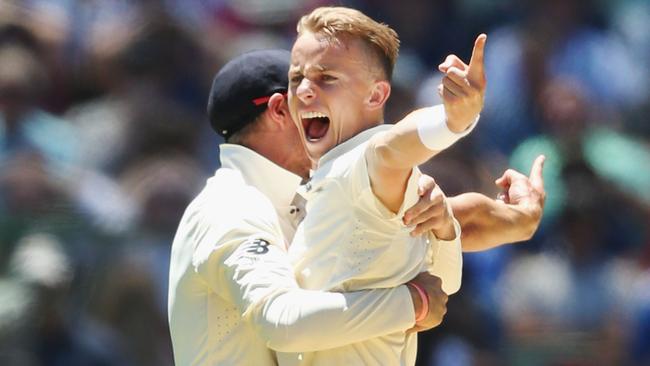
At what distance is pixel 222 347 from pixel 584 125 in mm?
2434

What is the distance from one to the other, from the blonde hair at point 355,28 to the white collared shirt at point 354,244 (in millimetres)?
182

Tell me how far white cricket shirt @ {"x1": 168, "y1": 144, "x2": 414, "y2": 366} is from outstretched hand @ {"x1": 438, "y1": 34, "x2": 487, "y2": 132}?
536 mm

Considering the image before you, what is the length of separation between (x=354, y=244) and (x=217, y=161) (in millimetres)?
2580

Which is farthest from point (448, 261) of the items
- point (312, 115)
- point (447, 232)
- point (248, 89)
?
point (248, 89)

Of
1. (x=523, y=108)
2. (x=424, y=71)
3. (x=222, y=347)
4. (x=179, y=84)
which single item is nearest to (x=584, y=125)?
(x=523, y=108)

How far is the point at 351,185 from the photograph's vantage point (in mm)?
3223

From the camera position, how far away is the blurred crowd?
5.45 meters

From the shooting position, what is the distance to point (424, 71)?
588 cm

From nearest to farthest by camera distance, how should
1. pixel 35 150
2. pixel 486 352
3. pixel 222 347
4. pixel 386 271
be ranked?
pixel 386 271 → pixel 222 347 → pixel 486 352 → pixel 35 150

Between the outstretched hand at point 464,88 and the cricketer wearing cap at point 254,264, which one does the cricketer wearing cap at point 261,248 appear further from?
the outstretched hand at point 464,88

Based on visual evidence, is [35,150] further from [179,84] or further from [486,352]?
[486,352]

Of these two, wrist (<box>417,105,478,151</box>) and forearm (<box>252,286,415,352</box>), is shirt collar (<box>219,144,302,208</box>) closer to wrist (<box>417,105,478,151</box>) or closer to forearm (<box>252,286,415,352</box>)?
forearm (<box>252,286,415,352</box>)

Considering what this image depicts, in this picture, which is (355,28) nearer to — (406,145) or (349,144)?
(349,144)

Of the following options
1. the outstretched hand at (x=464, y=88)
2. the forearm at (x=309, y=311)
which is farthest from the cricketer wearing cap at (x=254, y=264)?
the outstretched hand at (x=464, y=88)
